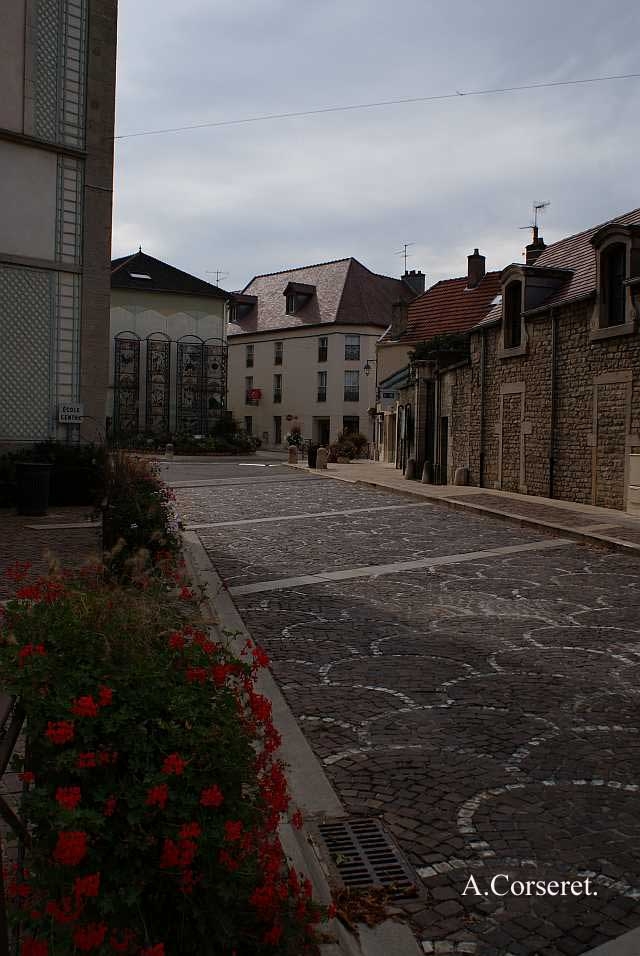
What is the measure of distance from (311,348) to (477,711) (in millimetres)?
58419

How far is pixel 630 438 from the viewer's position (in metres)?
17.4

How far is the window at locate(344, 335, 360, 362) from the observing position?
6081 centimetres

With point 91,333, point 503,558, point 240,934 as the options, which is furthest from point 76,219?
point 240,934

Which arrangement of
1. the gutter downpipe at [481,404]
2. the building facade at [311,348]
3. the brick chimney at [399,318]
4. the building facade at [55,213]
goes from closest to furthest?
1. the building facade at [55,213]
2. the gutter downpipe at [481,404]
3. the brick chimney at [399,318]
4. the building facade at [311,348]

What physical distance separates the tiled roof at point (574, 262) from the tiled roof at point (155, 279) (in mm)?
35450

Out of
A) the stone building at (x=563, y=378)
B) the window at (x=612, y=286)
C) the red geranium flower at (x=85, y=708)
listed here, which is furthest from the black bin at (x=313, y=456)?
the red geranium flower at (x=85, y=708)

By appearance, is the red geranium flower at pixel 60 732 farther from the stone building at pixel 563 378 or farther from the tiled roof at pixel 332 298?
the tiled roof at pixel 332 298

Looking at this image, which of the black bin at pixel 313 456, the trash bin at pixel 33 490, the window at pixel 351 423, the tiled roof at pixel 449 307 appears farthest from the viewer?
the window at pixel 351 423

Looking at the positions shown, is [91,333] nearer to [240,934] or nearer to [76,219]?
[76,219]

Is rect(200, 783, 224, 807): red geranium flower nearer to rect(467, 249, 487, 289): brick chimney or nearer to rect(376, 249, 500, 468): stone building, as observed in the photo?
rect(376, 249, 500, 468): stone building

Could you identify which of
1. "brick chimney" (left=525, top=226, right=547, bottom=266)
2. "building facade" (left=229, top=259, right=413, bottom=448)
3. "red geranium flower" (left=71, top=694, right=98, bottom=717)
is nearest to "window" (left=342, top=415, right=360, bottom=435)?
"building facade" (left=229, top=259, right=413, bottom=448)

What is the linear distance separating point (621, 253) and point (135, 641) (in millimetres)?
17846

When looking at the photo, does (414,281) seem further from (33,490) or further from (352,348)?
(33,490)

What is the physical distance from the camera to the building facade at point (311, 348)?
61.0 m
